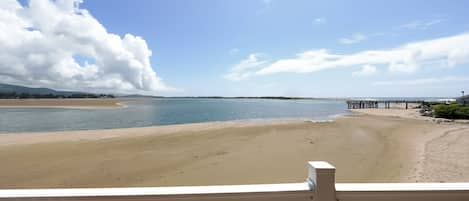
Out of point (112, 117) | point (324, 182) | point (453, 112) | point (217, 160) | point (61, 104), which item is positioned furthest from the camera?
point (61, 104)

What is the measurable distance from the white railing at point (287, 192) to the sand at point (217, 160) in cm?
586

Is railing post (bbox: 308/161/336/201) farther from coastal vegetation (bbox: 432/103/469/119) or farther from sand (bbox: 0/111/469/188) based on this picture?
coastal vegetation (bbox: 432/103/469/119)

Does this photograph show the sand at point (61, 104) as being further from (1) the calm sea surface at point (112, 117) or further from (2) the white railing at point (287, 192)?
(2) the white railing at point (287, 192)

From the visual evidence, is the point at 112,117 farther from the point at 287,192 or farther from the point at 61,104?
the point at 61,104

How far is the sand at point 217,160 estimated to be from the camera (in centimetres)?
761

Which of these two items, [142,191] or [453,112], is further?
[453,112]

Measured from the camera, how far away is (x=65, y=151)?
1141 centimetres

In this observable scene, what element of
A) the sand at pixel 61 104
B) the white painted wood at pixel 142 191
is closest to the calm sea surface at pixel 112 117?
the sand at pixel 61 104

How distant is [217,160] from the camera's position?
379 inches

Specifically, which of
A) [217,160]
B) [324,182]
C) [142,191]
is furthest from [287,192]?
[217,160]

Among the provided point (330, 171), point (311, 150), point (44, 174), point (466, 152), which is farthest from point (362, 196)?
point (466, 152)

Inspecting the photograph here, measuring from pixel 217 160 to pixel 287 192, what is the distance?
8.15 m

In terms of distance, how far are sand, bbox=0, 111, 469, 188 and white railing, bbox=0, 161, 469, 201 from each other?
5.86 meters

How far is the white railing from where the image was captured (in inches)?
62.9
